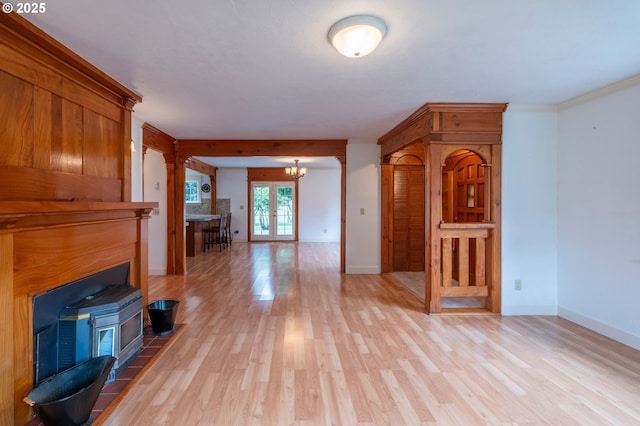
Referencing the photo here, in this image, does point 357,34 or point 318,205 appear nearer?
point 357,34

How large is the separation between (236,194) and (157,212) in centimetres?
407

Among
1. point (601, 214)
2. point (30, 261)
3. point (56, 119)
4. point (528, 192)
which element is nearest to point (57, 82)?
point (56, 119)

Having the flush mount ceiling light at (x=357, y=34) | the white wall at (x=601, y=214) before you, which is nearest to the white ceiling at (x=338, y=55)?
the flush mount ceiling light at (x=357, y=34)

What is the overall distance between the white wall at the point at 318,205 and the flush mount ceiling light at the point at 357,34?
7.37m

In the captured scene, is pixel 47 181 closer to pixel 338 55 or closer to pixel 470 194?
pixel 338 55

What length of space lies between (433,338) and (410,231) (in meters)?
2.76

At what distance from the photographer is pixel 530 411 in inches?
67.4

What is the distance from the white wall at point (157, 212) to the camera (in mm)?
5000

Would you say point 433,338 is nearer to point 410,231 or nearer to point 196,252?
point 410,231

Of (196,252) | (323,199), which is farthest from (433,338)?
(323,199)

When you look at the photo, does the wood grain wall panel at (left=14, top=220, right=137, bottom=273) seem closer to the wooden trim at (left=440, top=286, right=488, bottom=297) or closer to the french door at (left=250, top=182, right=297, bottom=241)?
the wooden trim at (left=440, top=286, right=488, bottom=297)

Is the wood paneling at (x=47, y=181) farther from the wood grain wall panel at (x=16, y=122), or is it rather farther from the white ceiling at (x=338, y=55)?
the white ceiling at (x=338, y=55)

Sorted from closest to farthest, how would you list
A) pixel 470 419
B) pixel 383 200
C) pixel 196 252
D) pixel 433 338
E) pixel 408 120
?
pixel 470 419 < pixel 433 338 < pixel 408 120 < pixel 383 200 < pixel 196 252

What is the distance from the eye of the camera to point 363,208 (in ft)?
16.8
